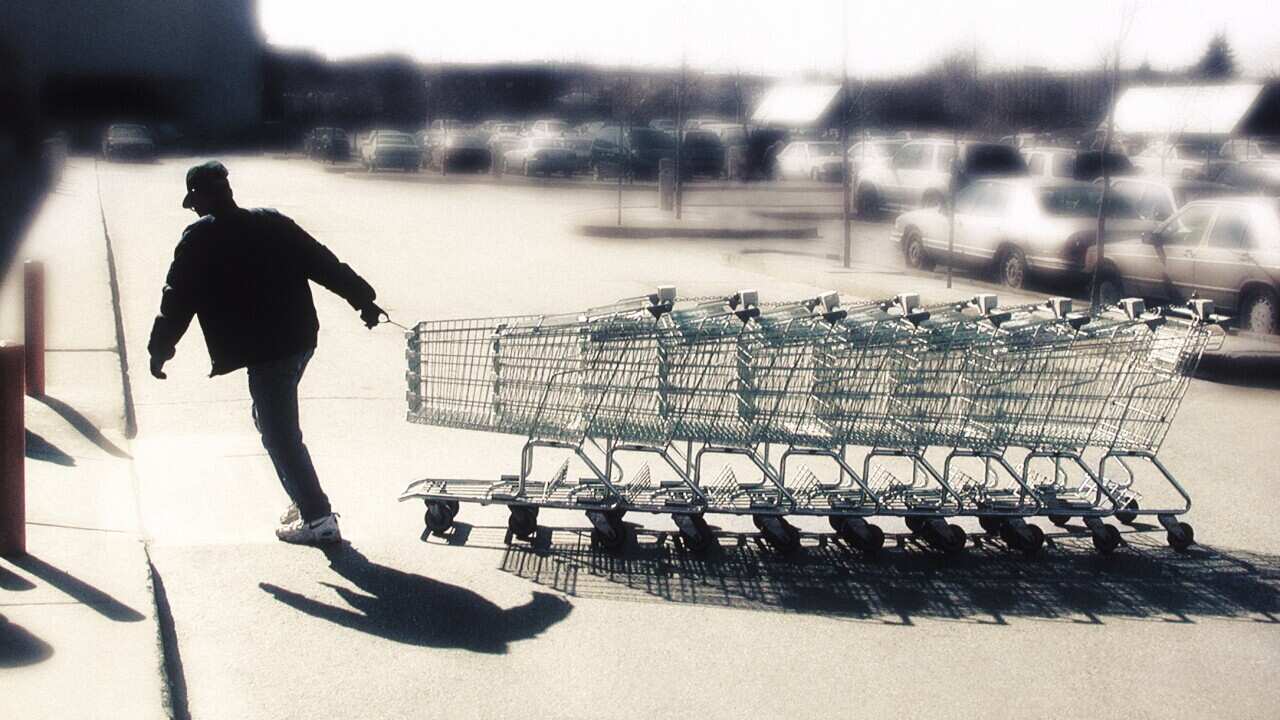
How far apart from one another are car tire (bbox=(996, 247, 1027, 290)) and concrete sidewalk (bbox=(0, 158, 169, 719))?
38.6 feet

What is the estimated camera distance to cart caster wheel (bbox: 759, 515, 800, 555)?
7.48 metres

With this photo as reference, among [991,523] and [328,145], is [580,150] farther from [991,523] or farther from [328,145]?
[991,523]

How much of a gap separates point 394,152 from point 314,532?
46.5 meters

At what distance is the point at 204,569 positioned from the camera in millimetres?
7137

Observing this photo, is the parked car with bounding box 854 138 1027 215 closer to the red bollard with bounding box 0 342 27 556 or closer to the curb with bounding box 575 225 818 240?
the curb with bounding box 575 225 818 240

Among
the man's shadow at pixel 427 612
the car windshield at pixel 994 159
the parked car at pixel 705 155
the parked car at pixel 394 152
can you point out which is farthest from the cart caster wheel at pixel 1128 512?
the parked car at pixel 394 152

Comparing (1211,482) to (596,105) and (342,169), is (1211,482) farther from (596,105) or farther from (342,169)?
(596,105)

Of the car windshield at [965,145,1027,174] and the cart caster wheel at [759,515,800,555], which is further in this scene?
the car windshield at [965,145,1027,174]

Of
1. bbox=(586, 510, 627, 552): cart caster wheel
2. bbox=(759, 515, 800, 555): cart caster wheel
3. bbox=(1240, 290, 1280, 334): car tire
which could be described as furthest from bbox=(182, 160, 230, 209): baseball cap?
bbox=(1240, 290, 1280, 334): car tire

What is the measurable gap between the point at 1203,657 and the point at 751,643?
6.03ft

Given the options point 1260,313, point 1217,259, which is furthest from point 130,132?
point 1260,313

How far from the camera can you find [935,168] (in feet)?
103

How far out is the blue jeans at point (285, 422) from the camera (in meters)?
7.38

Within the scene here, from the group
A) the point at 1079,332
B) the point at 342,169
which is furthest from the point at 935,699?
the point at 342,169
